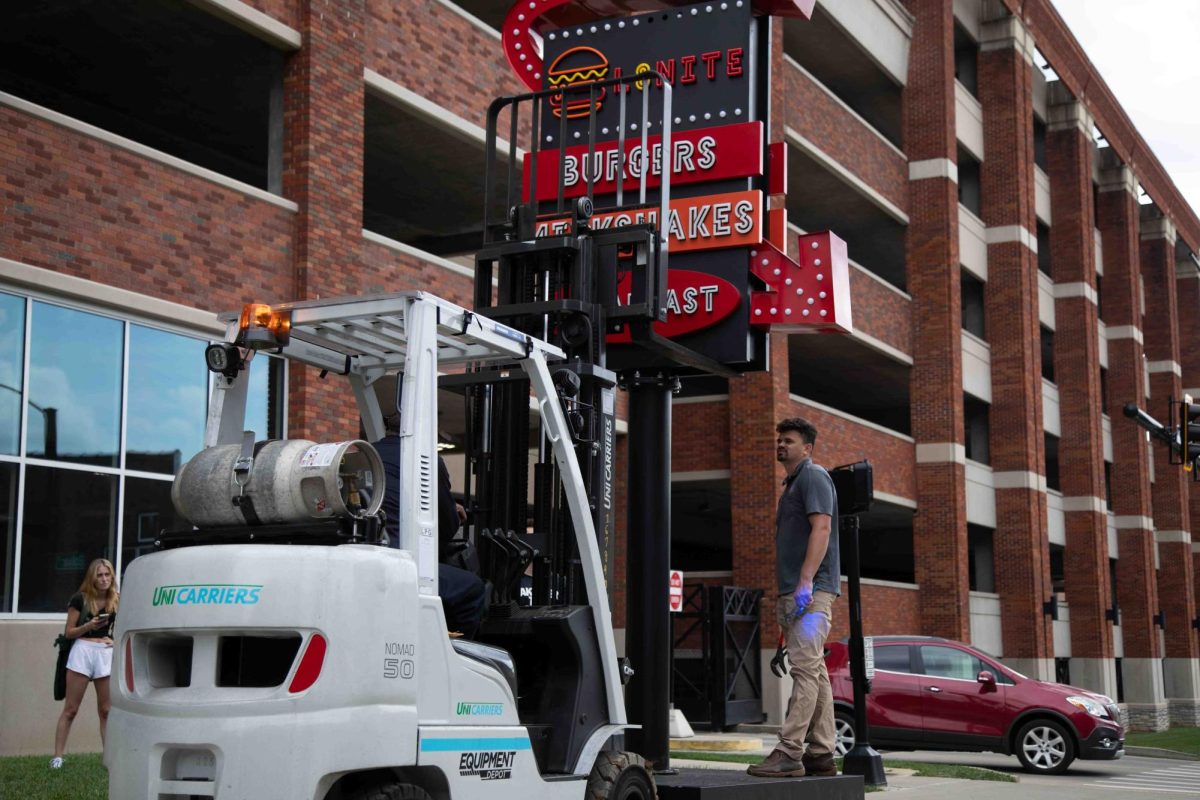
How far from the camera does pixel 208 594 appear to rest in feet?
17.6

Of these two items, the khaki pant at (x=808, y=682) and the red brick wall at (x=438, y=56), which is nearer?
the khaki pant at (x=808, y=682)

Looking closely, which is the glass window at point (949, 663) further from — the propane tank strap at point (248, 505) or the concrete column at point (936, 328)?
the propane tank strap at point (248, 505)

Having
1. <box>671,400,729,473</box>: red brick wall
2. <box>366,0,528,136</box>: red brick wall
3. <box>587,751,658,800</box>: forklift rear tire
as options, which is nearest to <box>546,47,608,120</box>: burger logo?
<box>587,751,658,800</box>: forklift rear tire

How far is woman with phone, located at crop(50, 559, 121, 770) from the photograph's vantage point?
11.6 meters

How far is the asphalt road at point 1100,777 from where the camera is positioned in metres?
14.5

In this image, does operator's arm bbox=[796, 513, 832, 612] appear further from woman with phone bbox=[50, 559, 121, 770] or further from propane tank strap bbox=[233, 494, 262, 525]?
woman with phone bbox=[50, 559, 121, 770]

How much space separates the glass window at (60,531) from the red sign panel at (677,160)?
609cm

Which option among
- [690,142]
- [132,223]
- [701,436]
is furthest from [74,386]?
[701,436]

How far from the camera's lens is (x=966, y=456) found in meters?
37.1


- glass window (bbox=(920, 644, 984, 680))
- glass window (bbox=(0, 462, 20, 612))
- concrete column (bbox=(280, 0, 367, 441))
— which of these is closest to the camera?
glass window (bbox=(0, 462, 20, 612))

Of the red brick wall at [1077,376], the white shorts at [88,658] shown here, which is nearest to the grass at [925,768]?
the white shorts at [88,658]

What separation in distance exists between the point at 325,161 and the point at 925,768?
32.9ft

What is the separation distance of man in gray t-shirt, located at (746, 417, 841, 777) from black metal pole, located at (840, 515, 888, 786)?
5429 mm

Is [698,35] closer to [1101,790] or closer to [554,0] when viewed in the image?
[554,0]
